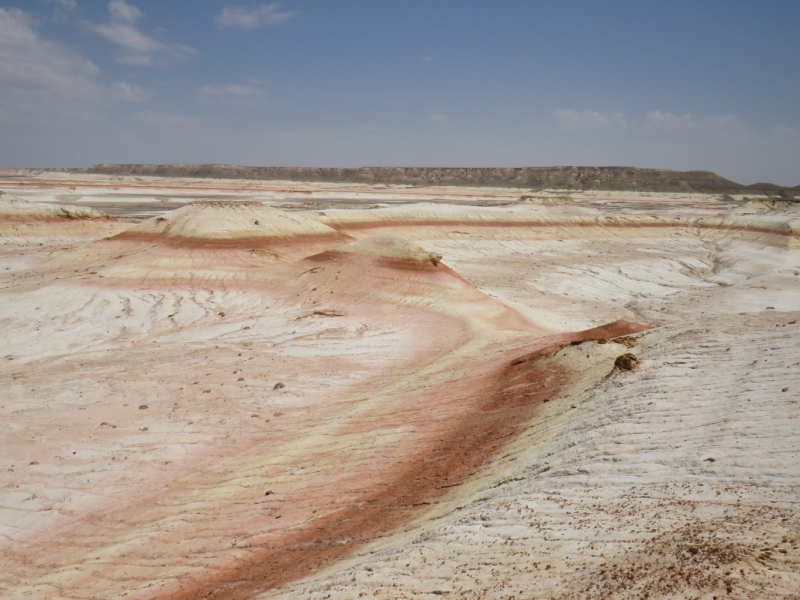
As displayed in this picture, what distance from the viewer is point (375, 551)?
5.46 m

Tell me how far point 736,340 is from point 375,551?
6.48 m

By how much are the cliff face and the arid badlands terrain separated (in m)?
121

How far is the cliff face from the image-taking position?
13000 cm

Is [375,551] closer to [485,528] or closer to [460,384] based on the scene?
[485,528]

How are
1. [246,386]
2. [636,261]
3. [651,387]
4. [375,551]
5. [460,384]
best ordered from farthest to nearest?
1. [636,261]
2. [246,386]
3. [460,384]
4. [651,387]
5. [375,551]

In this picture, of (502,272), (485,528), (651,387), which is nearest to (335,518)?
(485,528)

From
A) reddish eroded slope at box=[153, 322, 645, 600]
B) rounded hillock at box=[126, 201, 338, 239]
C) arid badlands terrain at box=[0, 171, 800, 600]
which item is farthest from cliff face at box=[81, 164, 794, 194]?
reddish eroded slope at box=[153, 322, 645, 600]

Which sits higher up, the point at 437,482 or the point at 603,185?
the point at 603,185

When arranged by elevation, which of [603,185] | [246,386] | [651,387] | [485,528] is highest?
[603,185]

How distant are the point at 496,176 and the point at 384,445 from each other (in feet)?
487

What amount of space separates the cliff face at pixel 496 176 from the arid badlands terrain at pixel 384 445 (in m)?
121

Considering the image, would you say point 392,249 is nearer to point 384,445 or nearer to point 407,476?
point 384,445

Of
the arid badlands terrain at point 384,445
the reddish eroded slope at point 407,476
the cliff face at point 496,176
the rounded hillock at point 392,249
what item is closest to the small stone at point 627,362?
the arid badlands terrain at point 384,445

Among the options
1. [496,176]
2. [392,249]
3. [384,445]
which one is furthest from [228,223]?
[496,176]
